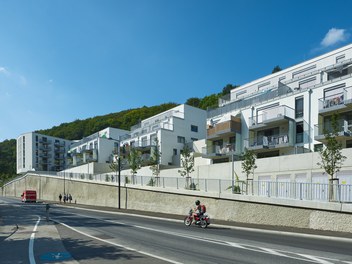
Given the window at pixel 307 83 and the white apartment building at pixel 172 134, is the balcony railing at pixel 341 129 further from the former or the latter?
the white apartment building at pixel 172 134

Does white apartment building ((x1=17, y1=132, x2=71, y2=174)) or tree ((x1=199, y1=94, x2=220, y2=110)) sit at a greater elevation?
tree ((x1=199, y1=94, x2=220, y2=110))

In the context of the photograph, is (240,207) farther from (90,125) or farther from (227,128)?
(90,125)

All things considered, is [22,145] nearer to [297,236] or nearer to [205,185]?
[205,185]

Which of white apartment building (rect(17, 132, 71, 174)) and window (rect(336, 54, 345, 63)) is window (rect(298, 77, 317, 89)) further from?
white apartment building (rect(17, 132, 71, 174))

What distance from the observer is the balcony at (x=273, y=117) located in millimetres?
38406

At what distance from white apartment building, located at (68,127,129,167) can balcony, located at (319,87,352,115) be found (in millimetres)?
52125

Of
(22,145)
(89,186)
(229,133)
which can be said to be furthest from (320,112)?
(22,145)

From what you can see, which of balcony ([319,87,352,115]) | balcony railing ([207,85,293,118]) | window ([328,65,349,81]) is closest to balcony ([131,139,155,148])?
balcony railing ([207,85,293,118])

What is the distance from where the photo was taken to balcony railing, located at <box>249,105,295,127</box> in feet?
126

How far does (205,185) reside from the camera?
27.8m

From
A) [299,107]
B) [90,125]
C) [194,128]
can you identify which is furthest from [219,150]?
[90,125]

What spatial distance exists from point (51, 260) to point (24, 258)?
37.3 inches

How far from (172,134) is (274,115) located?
24.8m

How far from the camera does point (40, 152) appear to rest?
12800cm
